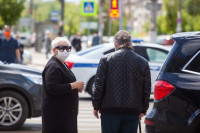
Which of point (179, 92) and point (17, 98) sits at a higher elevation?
point (179, 92)

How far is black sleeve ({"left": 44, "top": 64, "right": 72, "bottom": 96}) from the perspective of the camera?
253 inches

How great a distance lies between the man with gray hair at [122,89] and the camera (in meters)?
6.29

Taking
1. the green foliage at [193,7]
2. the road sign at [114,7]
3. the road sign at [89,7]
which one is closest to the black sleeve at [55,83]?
the road sign at [114,7]

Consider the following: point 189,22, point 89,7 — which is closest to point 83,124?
point 89,7

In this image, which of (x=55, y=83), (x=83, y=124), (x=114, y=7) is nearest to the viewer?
(x=55, y=83)

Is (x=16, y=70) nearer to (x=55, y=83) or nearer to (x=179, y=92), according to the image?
(x=55, y=83)

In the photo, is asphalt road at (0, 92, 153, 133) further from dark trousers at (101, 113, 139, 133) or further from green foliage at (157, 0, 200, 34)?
green foliage at (157, 0, 200, 34)

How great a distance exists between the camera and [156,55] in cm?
1570

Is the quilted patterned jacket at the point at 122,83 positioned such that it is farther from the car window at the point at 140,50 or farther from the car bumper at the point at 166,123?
the car window at the point at 140,50

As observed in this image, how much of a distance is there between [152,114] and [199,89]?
24.8 inches

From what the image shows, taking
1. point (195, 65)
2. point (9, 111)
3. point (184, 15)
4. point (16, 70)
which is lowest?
point (184, 15)

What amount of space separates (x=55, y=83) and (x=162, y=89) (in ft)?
3.81

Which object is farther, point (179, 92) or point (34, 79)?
point (34, 79)

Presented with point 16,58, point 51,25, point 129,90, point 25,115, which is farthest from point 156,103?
point 51,25
